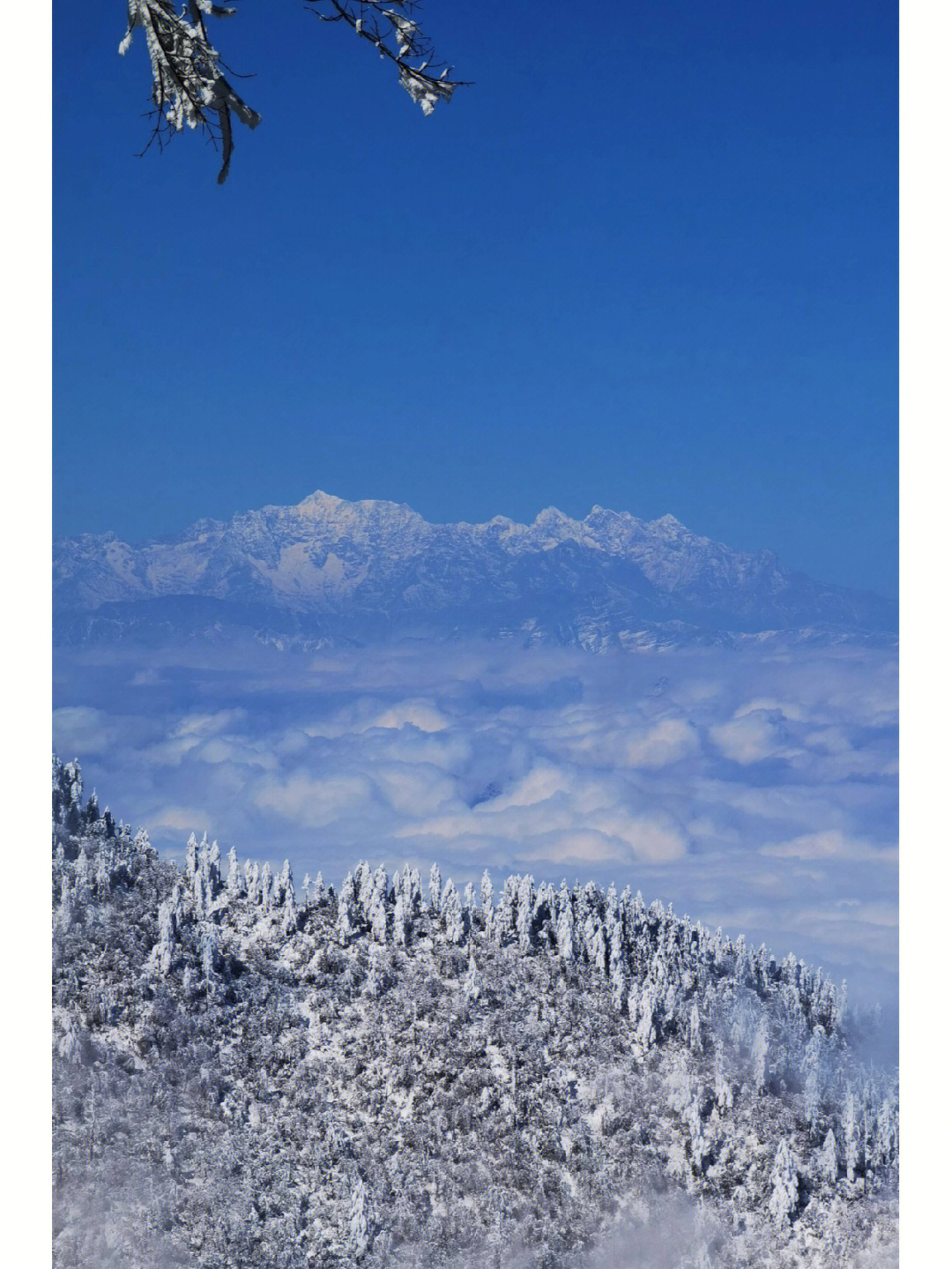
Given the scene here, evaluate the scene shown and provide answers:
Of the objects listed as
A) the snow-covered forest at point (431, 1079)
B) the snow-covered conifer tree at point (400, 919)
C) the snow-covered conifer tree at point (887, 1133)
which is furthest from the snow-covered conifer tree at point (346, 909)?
the snow-covered conifer tree at point (887, 1133)

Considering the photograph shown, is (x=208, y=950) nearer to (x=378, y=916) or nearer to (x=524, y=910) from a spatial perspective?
(x=378, y=916)

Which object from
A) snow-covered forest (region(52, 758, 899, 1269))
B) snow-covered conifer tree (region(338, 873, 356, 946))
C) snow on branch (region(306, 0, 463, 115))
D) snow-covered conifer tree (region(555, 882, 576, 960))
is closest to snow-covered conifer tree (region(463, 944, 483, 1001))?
snow-covered forest (region(52, 758, 899, 1269))

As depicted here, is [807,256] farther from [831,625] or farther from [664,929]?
[664,929]

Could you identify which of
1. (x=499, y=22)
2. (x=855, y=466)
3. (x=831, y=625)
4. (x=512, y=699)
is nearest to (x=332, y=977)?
(x=512, y=699)

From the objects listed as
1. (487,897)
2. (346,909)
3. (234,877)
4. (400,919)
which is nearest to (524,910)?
(487,897)

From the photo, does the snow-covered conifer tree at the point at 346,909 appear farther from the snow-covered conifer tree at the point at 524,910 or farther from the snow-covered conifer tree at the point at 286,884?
the snow-covered conifer tree at the point at 524,910

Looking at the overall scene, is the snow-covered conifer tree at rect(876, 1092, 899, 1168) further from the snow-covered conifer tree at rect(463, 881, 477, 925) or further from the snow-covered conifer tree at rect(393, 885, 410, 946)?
the snow-covered conifer tree at rect(393, 885, 410, 946)

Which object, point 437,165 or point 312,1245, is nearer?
point 312,1245
